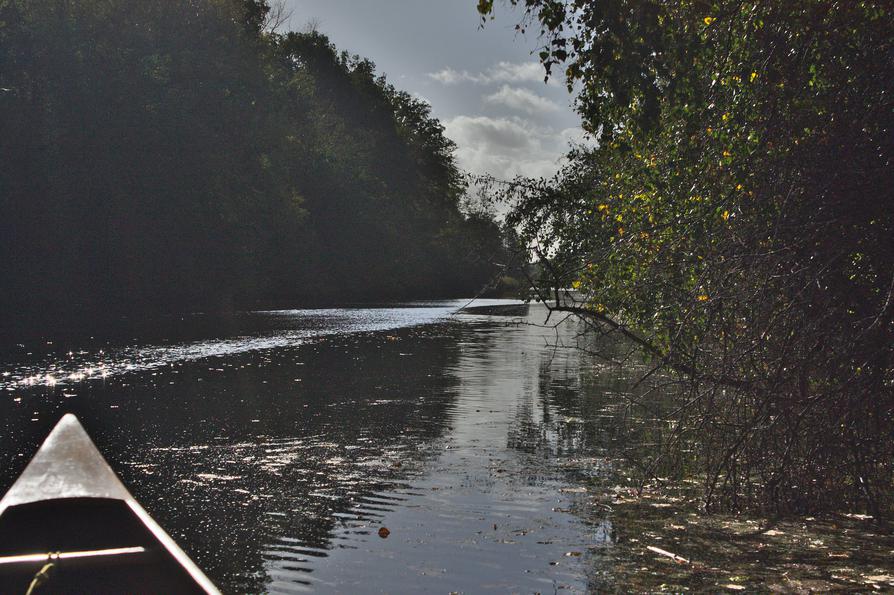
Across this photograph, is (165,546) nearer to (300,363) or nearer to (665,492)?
(665,492)

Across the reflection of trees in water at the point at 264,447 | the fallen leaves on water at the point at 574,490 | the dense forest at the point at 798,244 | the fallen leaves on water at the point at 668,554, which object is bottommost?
the reflection of trees in water at the point at 264,447

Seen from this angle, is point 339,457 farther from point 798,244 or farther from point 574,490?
point 798,244

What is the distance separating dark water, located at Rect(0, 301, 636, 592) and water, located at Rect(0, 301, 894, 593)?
3cm

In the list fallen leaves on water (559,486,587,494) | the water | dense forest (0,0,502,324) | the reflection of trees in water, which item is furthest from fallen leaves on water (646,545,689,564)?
dense forest (0,0,502,324)

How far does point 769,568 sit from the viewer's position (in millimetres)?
7363

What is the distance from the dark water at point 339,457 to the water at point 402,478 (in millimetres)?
33

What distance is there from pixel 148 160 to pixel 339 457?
43.0 metres

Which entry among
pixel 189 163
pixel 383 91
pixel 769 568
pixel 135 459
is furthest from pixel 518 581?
pixel 383 91

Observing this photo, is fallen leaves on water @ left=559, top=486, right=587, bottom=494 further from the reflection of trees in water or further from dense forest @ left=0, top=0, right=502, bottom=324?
dense forest @ left=0, top=0, right=502, bottom=324

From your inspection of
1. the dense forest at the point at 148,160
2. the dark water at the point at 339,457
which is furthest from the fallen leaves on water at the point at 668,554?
the dense forest at the point at 148,160

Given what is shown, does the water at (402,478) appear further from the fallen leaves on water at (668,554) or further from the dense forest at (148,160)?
the dense forest at (148,160)

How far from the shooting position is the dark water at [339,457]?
7.79m

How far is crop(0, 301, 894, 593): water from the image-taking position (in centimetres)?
744

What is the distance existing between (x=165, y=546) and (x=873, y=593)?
4.85 metres
